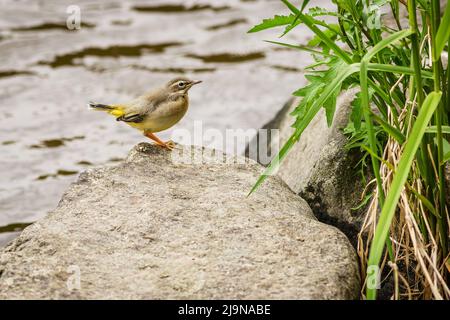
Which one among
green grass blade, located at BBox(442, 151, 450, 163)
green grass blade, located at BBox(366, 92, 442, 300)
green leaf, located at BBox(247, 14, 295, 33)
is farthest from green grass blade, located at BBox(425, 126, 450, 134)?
green leaf, located at BBox(247, 14, 295, 33)

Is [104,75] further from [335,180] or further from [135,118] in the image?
[335,180]

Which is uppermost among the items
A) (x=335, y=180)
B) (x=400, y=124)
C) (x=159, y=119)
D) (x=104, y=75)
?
(x=400, y=124)

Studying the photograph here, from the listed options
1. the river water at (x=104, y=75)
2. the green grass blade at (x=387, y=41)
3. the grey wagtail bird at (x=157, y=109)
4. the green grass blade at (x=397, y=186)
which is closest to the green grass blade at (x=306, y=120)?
the green grass blade at (x=387, y=41)

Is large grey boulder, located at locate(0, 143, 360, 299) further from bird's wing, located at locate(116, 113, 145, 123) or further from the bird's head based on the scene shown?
the bird's head

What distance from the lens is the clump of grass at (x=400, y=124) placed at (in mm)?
3672

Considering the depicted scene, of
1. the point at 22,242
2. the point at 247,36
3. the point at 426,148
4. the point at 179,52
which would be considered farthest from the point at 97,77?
the point at 426,148

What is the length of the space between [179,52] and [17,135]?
274 centimetres

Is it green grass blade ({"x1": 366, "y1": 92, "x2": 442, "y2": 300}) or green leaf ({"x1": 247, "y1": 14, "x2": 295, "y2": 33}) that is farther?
green leaf ({"x1": 247, "y1": 14, "x2": 295, "y2": 33})

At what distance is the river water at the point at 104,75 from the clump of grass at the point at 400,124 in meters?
3.62

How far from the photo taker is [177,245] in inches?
166

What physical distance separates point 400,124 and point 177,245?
4.63ft

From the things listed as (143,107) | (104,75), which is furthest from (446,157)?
(104,75)

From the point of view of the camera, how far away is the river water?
7973 mm

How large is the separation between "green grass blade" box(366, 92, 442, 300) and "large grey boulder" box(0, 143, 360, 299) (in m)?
0.41
